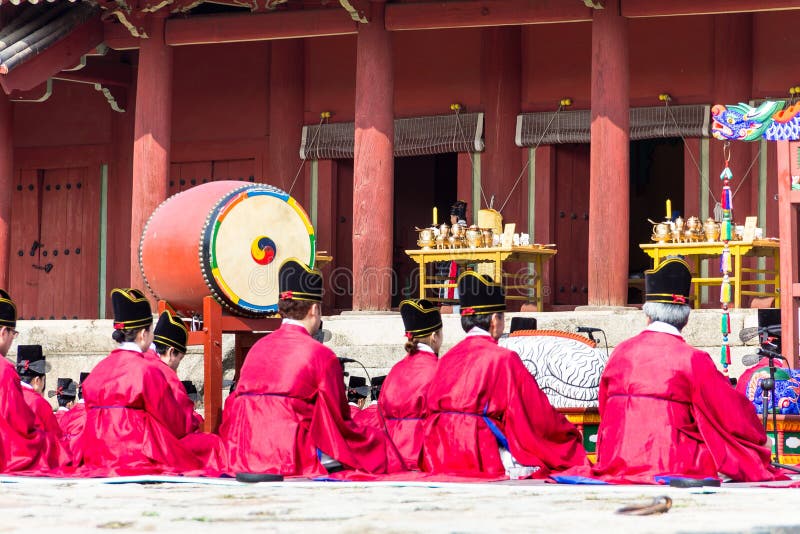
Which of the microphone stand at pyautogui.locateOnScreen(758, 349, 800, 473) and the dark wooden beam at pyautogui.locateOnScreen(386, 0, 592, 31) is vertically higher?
the dark wooden beam at pyautogui.locateOnScreen(386, 0, 592, 31)

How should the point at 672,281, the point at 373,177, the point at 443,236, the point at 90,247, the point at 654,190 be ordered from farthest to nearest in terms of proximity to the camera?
1. the point at 654,190
2. the point at 90,247
3. the point at 443,236
4. the point at 373,177
5. the point at 672,281

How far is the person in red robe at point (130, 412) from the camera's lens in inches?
295

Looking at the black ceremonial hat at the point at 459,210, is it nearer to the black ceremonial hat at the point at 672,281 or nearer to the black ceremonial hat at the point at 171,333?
the black ceremonial hat at the point at 171,333

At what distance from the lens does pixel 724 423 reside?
658 cm

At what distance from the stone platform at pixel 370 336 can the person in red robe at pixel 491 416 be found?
2.91 metres

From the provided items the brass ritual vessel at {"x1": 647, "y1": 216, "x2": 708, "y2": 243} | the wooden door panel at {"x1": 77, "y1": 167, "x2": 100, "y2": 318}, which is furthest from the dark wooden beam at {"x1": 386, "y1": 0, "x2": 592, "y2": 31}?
the wooden door panel at {"x1": 77, "y1": 167, "x2": 100, "y2": 318}

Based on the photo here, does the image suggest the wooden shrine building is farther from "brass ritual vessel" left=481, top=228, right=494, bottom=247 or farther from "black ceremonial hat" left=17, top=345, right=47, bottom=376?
"black ceremonial hat" left=17, top=345, right=47, bottom=376

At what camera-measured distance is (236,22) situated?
13203 mm

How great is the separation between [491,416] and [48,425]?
8.18 ft

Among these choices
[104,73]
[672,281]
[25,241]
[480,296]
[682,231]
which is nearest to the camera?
[672,281]

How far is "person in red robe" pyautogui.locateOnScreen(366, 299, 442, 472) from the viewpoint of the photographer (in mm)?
7809

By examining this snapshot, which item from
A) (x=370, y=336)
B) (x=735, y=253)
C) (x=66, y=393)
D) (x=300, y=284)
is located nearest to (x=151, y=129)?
(x=370, y=336)

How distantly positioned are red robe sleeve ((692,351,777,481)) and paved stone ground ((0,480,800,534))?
327 mm

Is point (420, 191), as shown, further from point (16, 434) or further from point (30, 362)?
point (16, 434)
